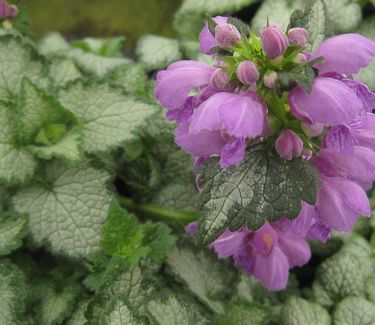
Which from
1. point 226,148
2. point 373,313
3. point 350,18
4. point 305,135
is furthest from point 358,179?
point 350,18

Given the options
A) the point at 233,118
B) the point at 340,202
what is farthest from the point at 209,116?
the point at 340,202

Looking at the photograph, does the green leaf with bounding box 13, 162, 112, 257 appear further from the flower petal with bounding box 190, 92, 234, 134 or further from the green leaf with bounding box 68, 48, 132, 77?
the flower petal with bounding box 190, 92, 234, 134

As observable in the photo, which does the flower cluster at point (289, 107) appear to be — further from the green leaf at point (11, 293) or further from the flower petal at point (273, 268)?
the green leaf at point (11, 293)

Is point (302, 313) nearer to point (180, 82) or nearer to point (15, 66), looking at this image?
point (180, 82)

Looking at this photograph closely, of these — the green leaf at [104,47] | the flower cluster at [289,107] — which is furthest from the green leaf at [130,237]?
the green leaf at [104,47]

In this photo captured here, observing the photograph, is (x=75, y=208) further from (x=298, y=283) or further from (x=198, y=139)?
(x=298, y=283)

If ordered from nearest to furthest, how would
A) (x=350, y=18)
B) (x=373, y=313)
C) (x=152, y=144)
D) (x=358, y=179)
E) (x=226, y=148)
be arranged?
(x=226, y=148) → (x=358, y=179) → (x=373, y=313) → (x=152, y=144) → (x=350, y=18)
